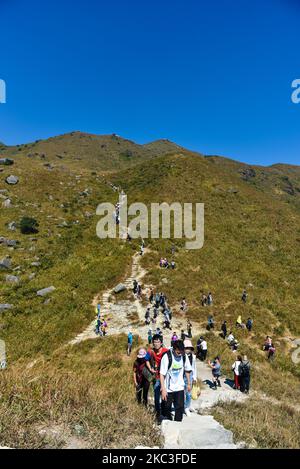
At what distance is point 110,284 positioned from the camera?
29484 mm

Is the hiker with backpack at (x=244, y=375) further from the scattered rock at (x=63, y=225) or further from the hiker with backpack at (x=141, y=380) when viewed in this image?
the scattered rock at (x=63, y=225)

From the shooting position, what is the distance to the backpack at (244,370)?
46.4 feet

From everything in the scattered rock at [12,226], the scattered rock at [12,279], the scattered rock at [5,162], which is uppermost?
the scattered rock at [5,162]

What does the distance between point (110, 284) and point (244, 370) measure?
688 inches

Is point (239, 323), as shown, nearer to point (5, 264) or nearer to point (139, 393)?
point (139, 393)

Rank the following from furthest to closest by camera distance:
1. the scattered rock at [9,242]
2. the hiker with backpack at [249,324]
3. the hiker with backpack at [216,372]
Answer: the scattered rock at [9,242] < the hiker with backpack at [249,324] < the hiker with backpack at [216,372]

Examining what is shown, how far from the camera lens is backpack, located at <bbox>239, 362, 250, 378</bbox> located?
14.2 m

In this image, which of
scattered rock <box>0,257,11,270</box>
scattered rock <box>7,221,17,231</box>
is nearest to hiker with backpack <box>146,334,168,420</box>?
scattered rock <box>0,257,11,270</box>

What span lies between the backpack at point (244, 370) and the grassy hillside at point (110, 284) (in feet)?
6.02

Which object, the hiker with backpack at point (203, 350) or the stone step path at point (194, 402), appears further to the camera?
the hiker with backpack at point (203, 350)

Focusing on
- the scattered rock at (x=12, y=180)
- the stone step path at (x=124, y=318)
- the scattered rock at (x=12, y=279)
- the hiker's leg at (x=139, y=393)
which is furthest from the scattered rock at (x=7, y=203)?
the hiker's leg at (x=139, y=393)

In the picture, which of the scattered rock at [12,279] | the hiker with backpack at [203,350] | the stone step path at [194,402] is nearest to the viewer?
the stone step path at [194,402]

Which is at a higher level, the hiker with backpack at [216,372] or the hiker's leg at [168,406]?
the hiker's leg at [168,406]
